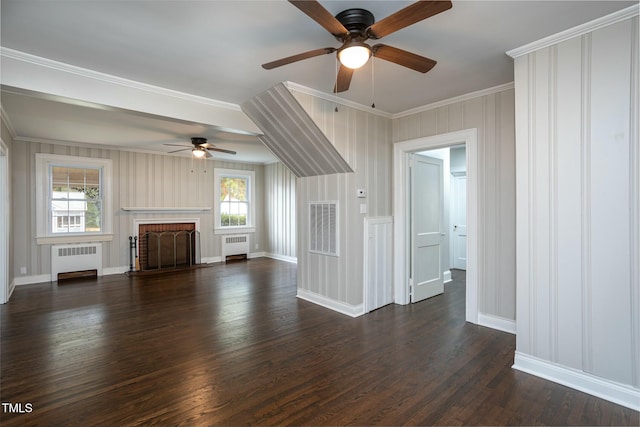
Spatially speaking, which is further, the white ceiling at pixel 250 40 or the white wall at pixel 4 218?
the white wall at pixel 4 218

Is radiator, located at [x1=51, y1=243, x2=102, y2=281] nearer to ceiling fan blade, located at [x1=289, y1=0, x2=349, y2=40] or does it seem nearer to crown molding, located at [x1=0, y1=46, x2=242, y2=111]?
crown molding, located at [x1=0, y1=46, x2=242, y2=111]

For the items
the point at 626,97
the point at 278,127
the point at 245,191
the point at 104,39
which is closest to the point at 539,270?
the point at 626,97

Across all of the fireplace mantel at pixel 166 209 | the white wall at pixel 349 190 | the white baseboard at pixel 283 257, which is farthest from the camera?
the white baseboard at pixel 283 257

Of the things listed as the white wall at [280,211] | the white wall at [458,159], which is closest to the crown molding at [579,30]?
the white wall at [458,159]

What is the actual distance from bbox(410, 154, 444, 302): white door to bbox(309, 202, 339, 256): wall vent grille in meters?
1.15

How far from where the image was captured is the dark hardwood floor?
6.83 ft

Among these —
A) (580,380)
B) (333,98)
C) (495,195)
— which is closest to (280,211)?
(333,98)

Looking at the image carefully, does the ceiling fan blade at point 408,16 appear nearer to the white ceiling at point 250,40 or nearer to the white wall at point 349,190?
the white ceiling at point 250,40

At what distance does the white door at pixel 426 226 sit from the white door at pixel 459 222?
2.20m

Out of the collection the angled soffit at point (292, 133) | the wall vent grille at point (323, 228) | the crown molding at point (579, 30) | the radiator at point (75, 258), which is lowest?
the radiator at point (75, 258)

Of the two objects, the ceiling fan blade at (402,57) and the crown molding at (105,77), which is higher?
the crown molding at (105,77)

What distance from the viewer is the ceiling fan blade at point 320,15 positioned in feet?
5.19

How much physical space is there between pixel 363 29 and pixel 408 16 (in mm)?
421

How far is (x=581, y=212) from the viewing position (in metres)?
2.35
